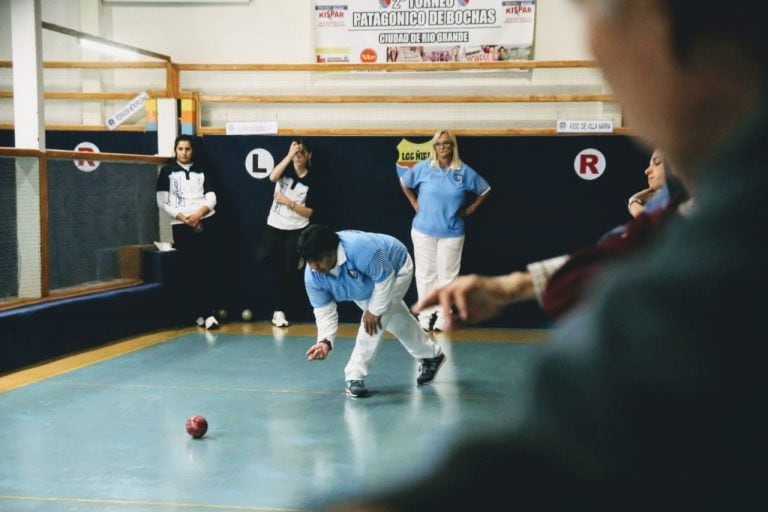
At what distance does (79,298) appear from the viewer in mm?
8484

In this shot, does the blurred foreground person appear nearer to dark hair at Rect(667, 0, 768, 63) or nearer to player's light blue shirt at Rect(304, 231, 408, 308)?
dark hair at Rect(667, 0, 768, 63)

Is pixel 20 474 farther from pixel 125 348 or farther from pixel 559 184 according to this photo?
pixel 559 184

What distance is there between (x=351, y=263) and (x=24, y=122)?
3.51 meters

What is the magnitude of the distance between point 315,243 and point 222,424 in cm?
133

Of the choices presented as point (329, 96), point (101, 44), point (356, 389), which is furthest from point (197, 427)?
point (329, 96)

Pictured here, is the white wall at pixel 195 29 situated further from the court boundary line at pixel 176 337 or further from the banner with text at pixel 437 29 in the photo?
the court boundary line at pixel 176 337

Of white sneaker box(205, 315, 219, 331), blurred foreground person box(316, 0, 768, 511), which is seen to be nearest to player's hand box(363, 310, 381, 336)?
white sneaker box(205, 315, 219, 331)

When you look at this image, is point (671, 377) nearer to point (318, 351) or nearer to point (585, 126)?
point (318, 351)

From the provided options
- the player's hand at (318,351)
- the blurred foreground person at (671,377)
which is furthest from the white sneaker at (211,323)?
the blurred foreground person at (671,377)

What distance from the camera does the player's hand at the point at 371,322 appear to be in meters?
6.72

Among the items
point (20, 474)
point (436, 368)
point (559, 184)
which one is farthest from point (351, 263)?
point (559, 184)

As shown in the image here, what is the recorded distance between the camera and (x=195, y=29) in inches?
440

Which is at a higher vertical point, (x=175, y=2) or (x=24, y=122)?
(x=175, y=2)

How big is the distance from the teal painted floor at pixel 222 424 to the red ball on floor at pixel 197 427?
4 centimetres
